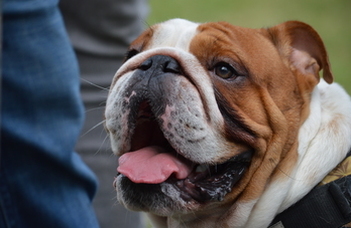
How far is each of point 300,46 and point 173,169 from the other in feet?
3.55

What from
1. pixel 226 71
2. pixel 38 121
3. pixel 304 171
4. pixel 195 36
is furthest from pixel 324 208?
pixel 38 121

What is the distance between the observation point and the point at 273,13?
9.82m

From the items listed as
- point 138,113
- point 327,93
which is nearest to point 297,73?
point 327,93

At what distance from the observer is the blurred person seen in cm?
357

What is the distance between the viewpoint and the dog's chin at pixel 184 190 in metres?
2.52

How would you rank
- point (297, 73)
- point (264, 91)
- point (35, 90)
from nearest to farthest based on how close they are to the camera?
point (35, 90), point (264, 91), point (297, 73)

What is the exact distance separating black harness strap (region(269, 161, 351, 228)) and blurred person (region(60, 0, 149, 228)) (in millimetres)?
1410

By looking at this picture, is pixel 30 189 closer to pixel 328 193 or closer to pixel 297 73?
pixel 328 193

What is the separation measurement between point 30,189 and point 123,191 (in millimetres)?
809

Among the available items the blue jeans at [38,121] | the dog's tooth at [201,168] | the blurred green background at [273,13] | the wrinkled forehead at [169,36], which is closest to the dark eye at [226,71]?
the wrinkled forehead at [169,36]

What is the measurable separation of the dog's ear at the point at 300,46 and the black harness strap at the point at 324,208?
694mm

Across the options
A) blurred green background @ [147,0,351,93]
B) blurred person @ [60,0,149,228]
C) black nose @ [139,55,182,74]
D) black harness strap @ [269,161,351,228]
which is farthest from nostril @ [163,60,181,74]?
blurred green background @ [147,0,351,93]

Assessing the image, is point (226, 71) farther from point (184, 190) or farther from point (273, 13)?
point (273, 13)

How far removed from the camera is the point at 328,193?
2549mm
